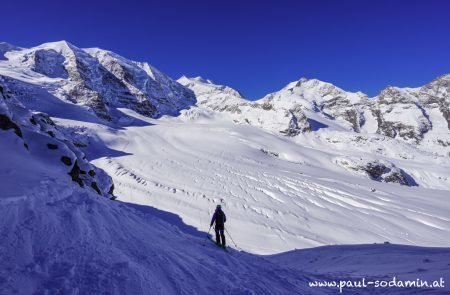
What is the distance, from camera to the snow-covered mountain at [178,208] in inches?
332

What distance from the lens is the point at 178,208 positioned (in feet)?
108

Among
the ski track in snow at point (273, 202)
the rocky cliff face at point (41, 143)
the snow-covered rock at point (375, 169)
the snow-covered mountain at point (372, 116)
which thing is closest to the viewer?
the rocky cliff face at point (41, 143)

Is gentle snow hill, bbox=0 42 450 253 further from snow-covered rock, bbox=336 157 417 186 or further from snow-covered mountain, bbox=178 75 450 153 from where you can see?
snow-covered mountain, bbox=178 75 450 153

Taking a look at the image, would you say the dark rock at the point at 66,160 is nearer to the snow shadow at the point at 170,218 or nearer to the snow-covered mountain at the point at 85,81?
the snow shadow at the point at 170,218

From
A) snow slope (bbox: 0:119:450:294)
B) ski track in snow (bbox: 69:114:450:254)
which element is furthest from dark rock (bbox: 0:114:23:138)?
ski track in snow (bbox: 69:114:450:254)

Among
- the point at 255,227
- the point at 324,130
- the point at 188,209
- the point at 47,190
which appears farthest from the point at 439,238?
the point at 324,130

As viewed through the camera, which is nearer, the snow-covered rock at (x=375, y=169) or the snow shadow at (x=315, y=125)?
the snow-covered rock at (x=375, y=169)

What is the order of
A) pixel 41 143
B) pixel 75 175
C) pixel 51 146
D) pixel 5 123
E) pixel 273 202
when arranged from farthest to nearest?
pixel 273 202, pixel 75 175, pixel 51 146, pixel 41 143, pixel 5 123

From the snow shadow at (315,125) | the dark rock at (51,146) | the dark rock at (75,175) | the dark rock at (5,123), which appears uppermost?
the snow shadow at (315,125)

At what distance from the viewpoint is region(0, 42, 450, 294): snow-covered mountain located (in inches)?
332

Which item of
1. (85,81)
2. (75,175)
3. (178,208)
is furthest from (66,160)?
(85,81)

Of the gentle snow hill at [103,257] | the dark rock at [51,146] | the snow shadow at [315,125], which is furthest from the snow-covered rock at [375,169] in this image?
the dark rock at [51,146]

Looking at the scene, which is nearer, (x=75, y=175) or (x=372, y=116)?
(x=75, y=175)

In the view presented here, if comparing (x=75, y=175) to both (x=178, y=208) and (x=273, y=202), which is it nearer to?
(x=178, y=208)
